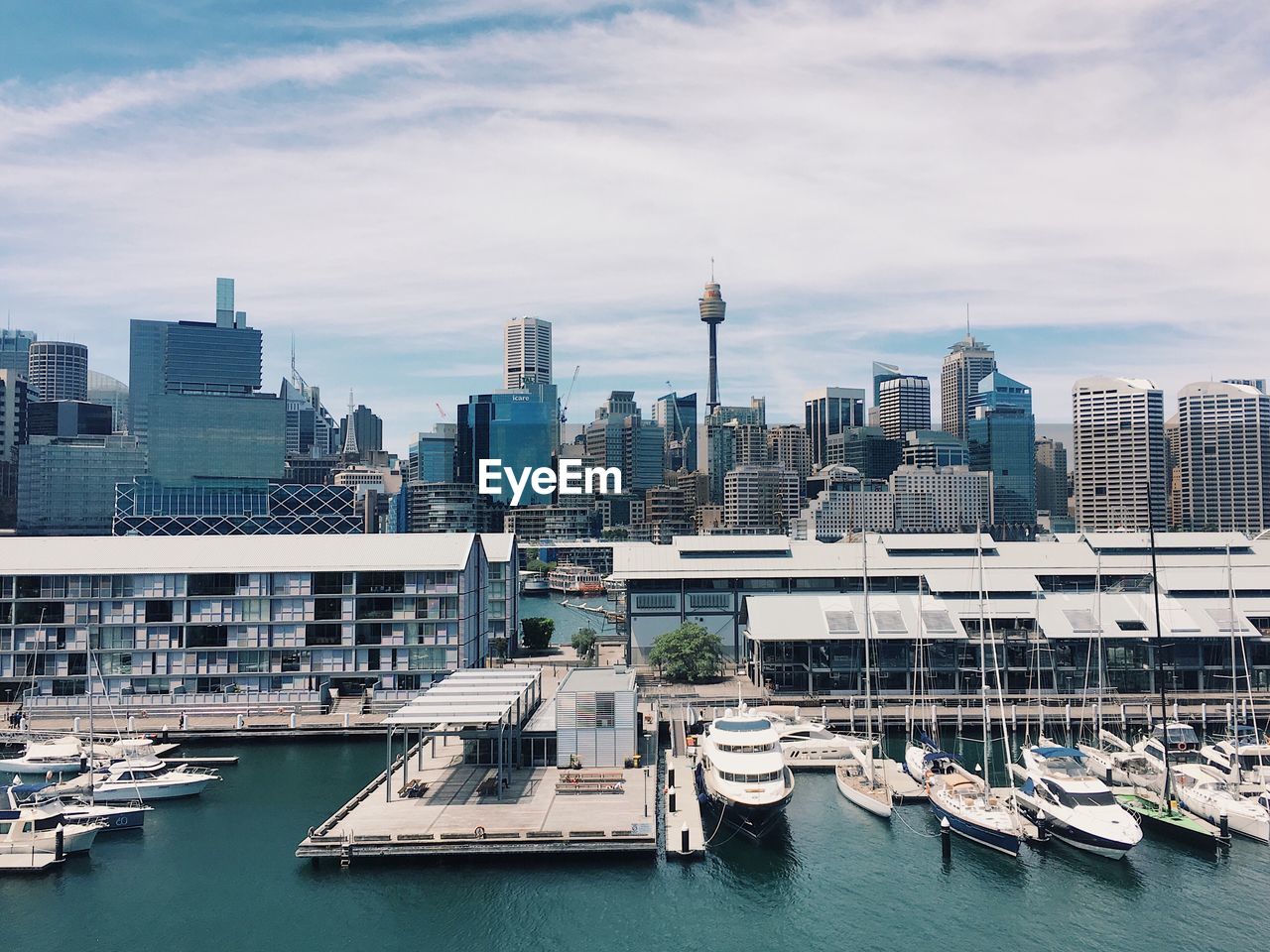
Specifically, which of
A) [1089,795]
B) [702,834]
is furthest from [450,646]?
[1089,795]

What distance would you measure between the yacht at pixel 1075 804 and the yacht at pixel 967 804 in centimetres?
210

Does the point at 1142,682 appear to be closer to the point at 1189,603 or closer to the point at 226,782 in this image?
the point at 1189,603

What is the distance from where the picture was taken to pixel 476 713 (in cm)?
6844

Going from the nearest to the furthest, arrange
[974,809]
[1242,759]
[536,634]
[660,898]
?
[660,898], [974,809], [1242,759], [536,634]

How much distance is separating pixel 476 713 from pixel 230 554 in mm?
42367

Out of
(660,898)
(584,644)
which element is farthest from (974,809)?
(584,644)

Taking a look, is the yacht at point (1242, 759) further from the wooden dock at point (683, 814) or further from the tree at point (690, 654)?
the tree at point (690, 654)

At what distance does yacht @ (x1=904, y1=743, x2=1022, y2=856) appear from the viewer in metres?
63.1

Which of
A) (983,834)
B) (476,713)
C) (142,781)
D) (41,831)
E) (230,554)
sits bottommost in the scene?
(983,834)

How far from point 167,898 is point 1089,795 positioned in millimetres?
53332

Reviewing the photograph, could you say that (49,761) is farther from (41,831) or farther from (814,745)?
(814,745)

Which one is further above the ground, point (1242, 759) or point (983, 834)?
point (1242, 759)

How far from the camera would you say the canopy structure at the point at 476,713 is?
6669 cm

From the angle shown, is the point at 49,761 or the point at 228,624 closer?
the point at 49,761
